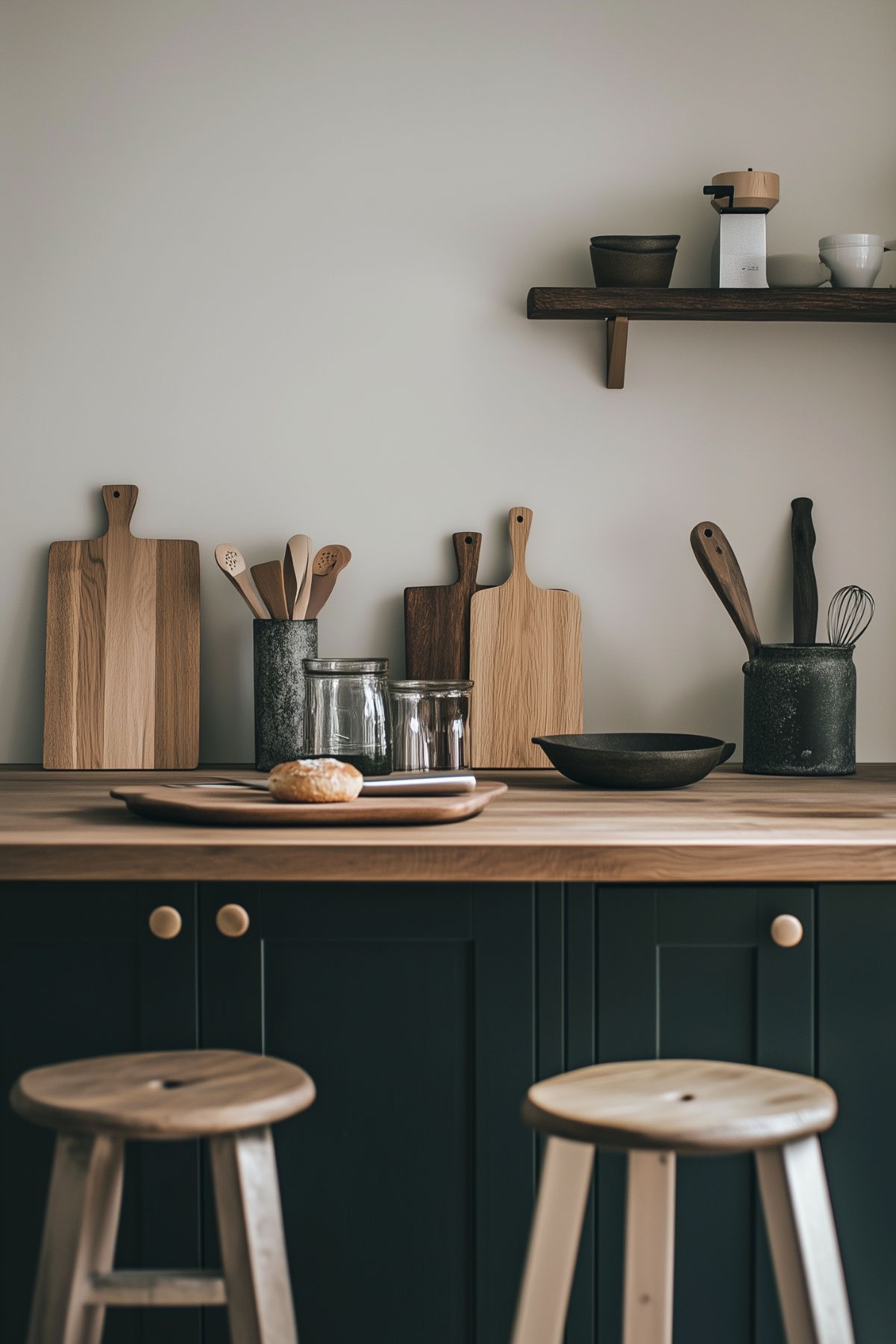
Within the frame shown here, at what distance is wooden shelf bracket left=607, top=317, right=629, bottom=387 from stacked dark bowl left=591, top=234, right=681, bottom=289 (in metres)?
0.07

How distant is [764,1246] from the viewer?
1467 mm

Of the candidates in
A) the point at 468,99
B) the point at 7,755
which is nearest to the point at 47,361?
the point at 7,755

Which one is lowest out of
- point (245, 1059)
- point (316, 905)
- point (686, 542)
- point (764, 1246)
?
point (764, 1246)

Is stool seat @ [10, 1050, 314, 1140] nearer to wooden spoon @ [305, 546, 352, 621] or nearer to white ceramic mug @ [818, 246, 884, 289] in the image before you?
wooden spoon @ [305, 546, 352, 621]

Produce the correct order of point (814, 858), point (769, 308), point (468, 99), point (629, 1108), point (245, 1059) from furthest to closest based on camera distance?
point (468, 99) → point (769, 308) → point (814, 858) → point (245, 1059) → point (629, 1108)

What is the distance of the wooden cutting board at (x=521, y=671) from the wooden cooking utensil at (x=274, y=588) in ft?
1.10

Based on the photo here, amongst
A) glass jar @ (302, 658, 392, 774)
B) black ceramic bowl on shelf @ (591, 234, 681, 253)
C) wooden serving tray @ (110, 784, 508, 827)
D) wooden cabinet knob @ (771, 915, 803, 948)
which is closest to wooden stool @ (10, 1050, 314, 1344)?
Result: wooden serving tray @ (110, 784, 508, 827)

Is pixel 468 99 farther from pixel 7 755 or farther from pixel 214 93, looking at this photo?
pixel 7 755

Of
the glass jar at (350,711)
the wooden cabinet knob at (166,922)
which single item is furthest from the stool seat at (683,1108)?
the glass jar at (350,711)

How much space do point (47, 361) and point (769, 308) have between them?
4.19ft

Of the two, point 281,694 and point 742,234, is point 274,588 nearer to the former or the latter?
point 281,694

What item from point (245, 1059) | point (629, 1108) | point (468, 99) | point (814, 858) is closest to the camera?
point (629, 1108)

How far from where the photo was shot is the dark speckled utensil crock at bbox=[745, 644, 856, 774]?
2.02 metres

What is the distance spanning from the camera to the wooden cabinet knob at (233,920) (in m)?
1.46
